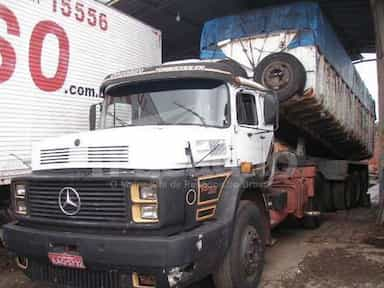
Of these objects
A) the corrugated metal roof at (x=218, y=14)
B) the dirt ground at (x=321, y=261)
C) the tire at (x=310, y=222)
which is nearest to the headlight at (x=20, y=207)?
the dirt ground at (x=321, y=261)

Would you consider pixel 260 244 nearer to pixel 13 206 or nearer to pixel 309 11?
pixel 13 206

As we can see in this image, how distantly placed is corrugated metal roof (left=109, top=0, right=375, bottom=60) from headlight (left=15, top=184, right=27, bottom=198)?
24.0 feet

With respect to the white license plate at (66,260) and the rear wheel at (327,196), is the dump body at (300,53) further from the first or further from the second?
the white license plate at (66,260)

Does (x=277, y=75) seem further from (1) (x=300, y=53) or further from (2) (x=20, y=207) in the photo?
(2) (x=20, y=207)

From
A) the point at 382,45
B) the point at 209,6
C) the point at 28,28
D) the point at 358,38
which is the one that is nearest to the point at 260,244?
the point at 28,28

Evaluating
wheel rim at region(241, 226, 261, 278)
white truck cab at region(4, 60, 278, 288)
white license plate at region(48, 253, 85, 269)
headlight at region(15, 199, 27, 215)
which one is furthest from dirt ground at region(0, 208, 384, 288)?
white license plate at region(48, 253, 85, 269)

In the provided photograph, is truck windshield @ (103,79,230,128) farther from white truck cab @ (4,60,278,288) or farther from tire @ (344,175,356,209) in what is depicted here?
tire @ (344,175,356,209)

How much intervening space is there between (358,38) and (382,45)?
3.94 meters

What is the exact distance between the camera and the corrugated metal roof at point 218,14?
10500 millimetres

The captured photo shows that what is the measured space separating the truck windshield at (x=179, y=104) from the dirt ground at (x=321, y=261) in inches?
81.7

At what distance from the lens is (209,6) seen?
38.2 ft

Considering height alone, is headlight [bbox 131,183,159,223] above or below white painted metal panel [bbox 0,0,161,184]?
below

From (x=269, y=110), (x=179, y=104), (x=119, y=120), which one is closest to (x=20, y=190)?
(x=119, y=120)

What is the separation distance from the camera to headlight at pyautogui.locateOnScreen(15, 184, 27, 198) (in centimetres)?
436
